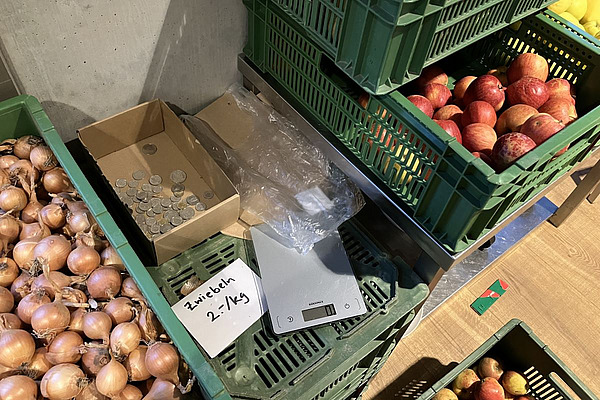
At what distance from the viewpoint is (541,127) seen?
970 millimetres

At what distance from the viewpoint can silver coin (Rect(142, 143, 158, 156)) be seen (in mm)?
1220

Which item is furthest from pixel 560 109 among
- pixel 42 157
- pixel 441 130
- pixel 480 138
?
pixel 42 157

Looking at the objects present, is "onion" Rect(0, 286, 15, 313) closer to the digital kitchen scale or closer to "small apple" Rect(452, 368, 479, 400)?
the digital kitchen scale

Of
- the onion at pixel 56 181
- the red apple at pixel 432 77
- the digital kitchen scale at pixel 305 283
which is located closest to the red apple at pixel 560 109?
the red apple at pixel 432 77

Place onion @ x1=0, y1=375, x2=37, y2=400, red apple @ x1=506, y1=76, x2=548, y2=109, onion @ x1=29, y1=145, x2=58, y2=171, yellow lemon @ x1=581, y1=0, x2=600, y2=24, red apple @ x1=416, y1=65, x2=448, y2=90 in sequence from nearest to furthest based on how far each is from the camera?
onion @ x1=0, y1=375, x2=37, y2=400
onion @ x1=29, y1=145, x2=58, y2=171
red apple @ x1=506, y1=76, x2=548, y2=109
red apple @ x1=416, y1=65, x2=448, y2=90
yellow lemon @ x1=581, y1=0, x2=600, y2=24

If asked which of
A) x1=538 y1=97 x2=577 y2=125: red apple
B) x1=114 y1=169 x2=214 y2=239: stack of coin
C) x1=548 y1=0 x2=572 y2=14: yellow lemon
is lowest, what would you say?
x1=114 y1=169 x2=214 y2=239: stack of coin

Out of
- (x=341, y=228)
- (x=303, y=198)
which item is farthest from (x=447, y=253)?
(x=303, y=198)

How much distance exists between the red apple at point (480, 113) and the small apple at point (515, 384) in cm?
64

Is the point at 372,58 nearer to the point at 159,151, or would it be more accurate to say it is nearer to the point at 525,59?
the point at 525,59

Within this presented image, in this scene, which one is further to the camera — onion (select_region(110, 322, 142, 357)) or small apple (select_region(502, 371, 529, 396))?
small apple (select_region(502, 371, 529, 396))

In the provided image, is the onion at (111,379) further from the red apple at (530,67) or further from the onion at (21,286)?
the red apple at (530,67)

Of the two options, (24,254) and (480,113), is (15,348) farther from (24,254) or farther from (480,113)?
(480,113)

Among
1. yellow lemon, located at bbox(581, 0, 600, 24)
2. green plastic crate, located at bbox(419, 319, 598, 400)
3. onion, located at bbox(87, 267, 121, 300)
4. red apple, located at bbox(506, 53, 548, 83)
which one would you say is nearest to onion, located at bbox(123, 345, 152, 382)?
onion, located at bbox(87, 267, 121, 300)

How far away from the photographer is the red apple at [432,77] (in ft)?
3.90
